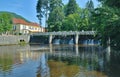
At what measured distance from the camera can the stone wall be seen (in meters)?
69.2

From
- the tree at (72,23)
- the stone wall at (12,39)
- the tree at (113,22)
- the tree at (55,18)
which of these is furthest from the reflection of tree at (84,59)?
the tree at (55,18)

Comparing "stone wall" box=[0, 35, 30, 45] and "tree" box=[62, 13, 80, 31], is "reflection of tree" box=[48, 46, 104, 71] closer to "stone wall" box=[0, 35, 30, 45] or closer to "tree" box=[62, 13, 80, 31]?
"stone wall" box=[0, 35, 30, 45]

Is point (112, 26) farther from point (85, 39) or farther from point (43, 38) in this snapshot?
point (43, 38)

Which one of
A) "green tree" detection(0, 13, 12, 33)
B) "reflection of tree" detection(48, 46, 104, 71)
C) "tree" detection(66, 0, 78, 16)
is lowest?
"reflection of tree" detection(48, 46, 104, 71)

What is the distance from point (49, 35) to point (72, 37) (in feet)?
21.6

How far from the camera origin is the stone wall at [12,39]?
69188 mm

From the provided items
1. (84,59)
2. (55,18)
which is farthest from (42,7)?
(84,59)

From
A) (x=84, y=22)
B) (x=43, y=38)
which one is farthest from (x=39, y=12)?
(x=84, y=22)

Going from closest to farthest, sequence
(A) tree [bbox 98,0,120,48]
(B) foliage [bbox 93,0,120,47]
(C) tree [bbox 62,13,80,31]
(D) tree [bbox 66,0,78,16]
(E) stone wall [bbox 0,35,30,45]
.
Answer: (A) tree [bbox 98,0,120,48] < (B) foliage [bbox 93,0,120,47] < (E) stone wall [bbox 0,35,30,45] < (C) tree [bbox 62,13,80,31] < (D) tree [bbox 66,0,78,16]

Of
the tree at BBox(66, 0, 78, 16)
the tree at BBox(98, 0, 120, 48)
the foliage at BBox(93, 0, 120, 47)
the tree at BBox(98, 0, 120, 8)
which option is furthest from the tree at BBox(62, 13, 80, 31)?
the tree at BBox(98, 0, 120, 48)

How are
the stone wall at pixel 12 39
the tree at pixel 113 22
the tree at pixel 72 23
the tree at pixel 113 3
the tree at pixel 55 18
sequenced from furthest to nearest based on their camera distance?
1. the tree at pixel 55 18
2. the tree at pixel 72 23
3. the stone wall at pixel 12 39
4. the tree at pixel 113 3
5. the tree at pixel 113 22

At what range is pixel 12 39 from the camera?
2869 inches

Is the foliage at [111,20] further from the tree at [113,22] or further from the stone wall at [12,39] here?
the stone wall at [12,39]

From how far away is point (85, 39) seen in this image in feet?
247
